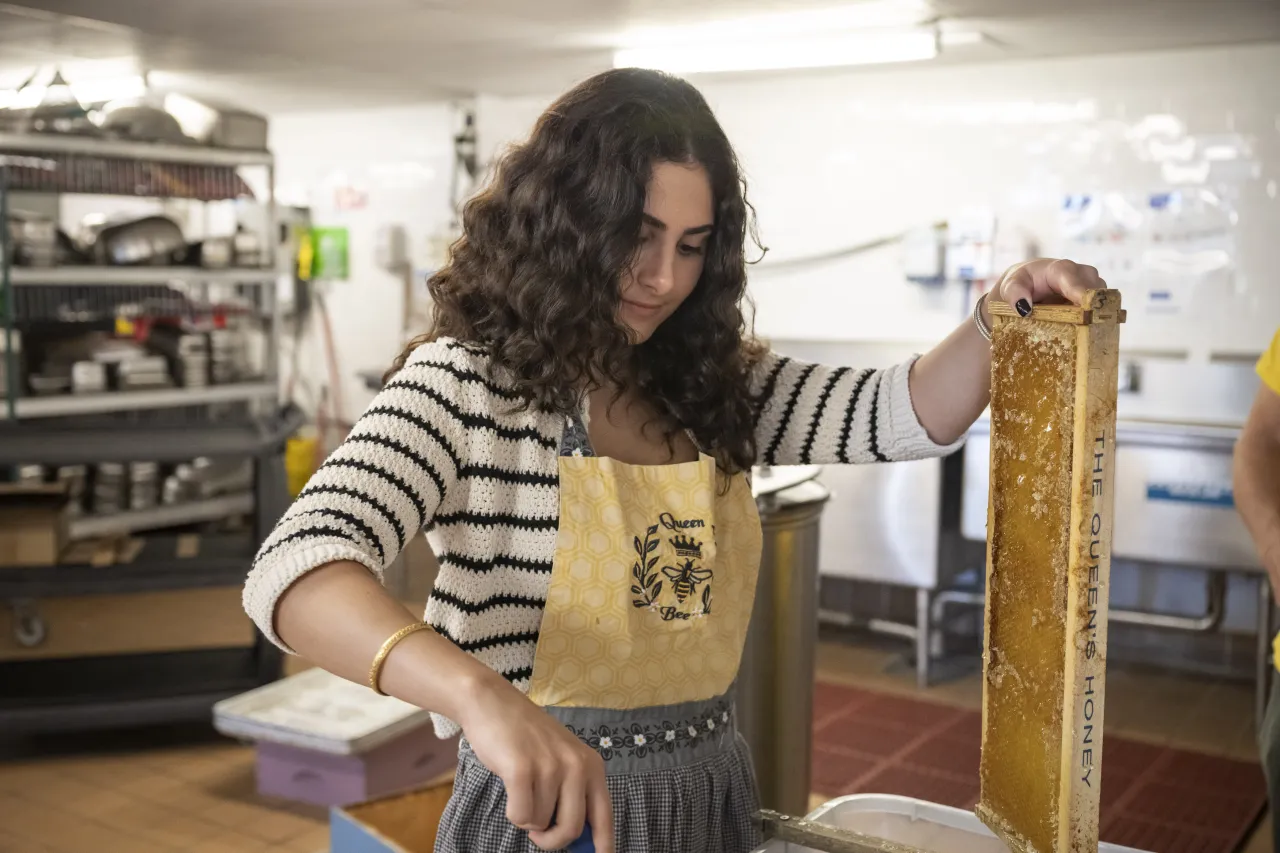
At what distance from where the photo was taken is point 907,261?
566 centimetres

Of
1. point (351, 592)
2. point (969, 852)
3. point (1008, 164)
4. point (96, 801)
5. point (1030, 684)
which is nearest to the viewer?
point (351, 592)

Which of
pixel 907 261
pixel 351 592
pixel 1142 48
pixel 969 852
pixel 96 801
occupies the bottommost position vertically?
pixel 96 801

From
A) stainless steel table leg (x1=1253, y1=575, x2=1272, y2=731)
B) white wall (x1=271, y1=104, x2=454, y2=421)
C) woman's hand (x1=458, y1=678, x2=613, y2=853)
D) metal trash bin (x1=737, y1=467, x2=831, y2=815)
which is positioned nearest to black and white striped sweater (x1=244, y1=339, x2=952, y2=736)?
woman's hand (x1=458, y1=678, x2=613, y2=853)

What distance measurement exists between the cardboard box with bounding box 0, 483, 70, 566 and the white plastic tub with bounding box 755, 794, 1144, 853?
3.59 meters

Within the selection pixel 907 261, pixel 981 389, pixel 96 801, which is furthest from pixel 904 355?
pixel 981 389

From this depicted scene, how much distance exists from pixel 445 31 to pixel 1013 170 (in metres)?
2.56

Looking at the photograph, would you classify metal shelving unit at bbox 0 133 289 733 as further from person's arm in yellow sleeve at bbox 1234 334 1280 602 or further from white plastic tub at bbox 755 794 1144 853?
person's arm in yellow sleeve at bbox 1234 334 1280 602

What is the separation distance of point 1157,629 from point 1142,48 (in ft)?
8.18

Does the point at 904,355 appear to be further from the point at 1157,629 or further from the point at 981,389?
the point at 981,389

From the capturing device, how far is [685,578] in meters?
1.53

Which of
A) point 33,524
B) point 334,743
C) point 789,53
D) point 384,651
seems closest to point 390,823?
point 334,743

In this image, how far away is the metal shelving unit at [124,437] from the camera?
4.24 metres

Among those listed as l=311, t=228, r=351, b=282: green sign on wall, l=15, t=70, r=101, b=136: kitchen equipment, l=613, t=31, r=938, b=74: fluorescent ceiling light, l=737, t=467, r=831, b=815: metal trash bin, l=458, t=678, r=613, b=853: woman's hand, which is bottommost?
l=737, t=467, r=831, b=815: metal trash bin

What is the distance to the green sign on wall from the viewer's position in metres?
8.05
